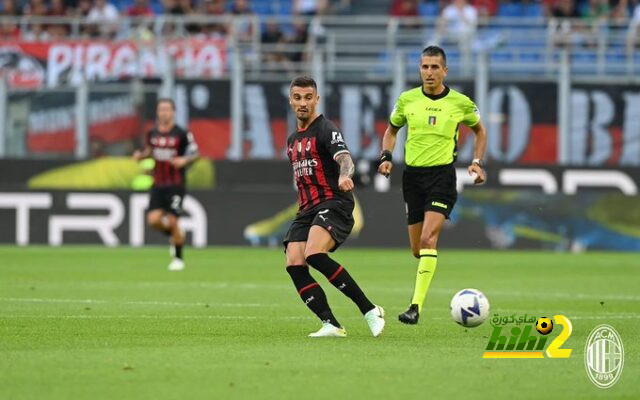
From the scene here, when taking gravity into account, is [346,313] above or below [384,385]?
below

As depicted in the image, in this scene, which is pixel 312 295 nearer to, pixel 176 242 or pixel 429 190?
pixel 429 190

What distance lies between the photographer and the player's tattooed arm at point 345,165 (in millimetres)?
10375

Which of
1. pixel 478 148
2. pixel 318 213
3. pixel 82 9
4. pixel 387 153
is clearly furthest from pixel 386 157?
pixel 82 9

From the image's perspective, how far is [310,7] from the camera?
29594 millimetres

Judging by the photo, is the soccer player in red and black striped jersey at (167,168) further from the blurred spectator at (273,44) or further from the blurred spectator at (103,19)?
the blurred spectator at (103,19)

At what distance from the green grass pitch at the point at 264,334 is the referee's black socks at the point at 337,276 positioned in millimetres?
290

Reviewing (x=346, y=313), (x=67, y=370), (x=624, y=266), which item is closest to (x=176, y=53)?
(x=624, y=266)

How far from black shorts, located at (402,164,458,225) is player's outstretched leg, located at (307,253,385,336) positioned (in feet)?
6.14

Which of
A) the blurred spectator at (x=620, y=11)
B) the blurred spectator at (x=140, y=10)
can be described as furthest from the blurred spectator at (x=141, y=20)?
the blurred spectator at (x=620, y=11)

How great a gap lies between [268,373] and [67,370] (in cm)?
124

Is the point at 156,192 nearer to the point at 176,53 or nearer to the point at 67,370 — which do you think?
the point at 176,53

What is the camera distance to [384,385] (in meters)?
7.96

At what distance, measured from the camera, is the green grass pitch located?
7930 mm

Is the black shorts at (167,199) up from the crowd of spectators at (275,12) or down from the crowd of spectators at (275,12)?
down
